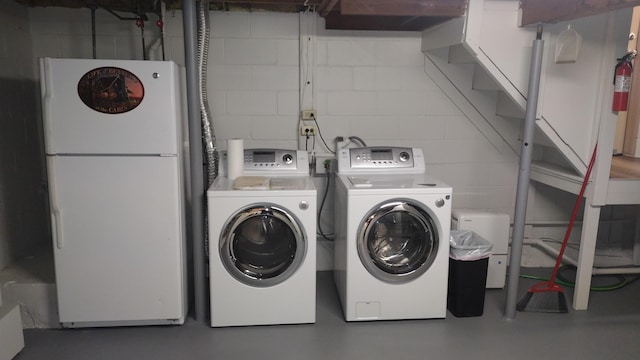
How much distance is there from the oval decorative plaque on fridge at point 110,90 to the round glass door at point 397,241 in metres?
1.51

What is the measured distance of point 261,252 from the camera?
3057mm

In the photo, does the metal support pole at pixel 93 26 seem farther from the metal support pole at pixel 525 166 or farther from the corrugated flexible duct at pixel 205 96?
the metal support pole at pixel 525 166

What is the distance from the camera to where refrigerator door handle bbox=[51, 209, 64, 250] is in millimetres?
2779

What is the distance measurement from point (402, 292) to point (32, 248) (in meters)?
2.56

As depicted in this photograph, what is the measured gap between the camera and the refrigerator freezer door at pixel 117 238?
109 inches

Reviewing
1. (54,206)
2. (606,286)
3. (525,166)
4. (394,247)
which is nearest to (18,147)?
(54,206)

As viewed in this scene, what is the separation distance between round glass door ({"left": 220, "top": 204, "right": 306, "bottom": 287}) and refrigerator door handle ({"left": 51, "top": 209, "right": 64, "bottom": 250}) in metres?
0.90

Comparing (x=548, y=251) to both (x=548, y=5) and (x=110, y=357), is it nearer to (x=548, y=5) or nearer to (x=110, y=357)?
(x=548, y=5)

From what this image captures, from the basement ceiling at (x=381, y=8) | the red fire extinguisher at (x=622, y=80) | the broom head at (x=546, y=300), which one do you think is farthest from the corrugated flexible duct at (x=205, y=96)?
the red fire extinguisher at (x=622, y=80)

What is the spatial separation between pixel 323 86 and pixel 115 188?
169cm

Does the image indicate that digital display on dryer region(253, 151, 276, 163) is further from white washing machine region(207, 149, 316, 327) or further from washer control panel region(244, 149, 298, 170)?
white washing machine region(207, 149, 316, 327)

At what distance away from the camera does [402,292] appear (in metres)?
3.07

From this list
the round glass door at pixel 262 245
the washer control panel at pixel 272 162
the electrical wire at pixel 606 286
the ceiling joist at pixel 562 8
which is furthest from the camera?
the electrical wire at pixel 606 286

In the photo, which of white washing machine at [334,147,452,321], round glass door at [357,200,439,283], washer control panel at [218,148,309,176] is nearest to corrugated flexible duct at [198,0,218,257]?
washer control panel at [218,148,309,176]
